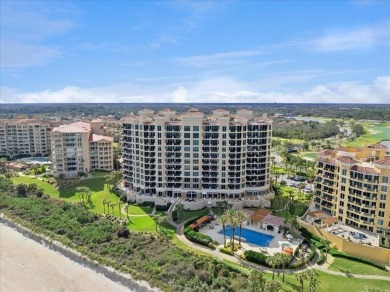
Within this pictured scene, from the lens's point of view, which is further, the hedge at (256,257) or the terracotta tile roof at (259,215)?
the terracotta tile roof at (259,215)

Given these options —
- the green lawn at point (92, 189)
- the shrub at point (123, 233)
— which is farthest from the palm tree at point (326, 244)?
the green lawn at point (92, 189)

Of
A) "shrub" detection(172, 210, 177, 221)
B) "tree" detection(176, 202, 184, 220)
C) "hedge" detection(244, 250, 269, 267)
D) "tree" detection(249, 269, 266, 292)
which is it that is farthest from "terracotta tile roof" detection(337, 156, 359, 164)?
"shrub" detection(172, 210, 177, 221)

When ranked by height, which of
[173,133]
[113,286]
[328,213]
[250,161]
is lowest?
[113,286]

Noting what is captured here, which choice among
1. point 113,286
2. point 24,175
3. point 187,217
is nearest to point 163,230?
point 187,217

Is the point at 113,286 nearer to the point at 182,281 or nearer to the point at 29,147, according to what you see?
the point at 182,281

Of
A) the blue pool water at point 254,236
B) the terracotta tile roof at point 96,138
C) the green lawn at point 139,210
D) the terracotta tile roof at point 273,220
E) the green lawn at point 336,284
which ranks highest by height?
the terracotta tile roof at point 96,138

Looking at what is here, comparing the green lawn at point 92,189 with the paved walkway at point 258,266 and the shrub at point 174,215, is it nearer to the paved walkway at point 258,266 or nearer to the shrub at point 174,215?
the shrub at point 174,215

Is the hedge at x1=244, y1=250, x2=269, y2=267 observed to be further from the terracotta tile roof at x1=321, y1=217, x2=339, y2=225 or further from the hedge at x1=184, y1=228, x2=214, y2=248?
the terracotta tile roof at x1=321, y1=217, x2=339, y2=225
